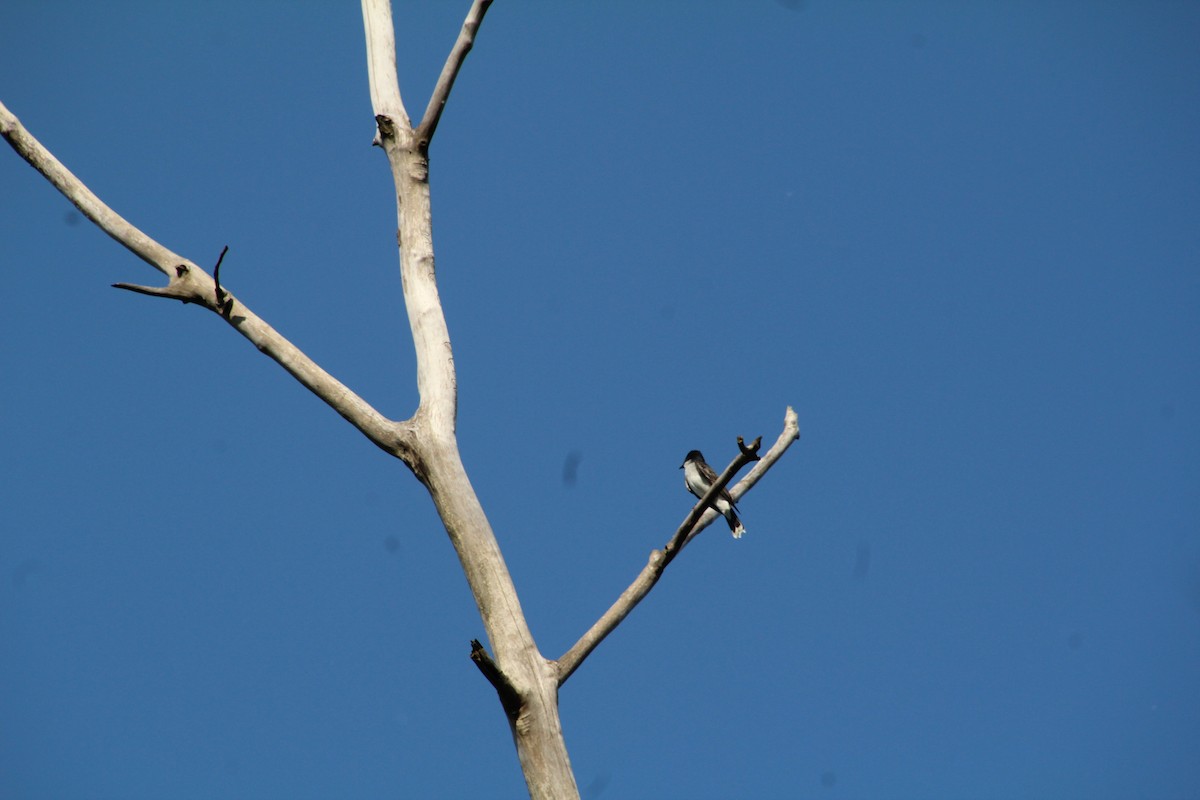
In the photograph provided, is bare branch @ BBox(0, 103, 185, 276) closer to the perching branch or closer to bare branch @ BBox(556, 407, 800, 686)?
the perching branch

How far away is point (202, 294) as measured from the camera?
458 cm

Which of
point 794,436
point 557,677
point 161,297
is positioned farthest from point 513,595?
point 161,297

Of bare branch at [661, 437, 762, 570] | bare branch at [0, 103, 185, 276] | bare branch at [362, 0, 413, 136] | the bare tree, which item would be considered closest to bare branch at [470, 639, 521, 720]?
the bare tree

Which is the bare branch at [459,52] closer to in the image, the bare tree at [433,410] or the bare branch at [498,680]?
the bare tree at [433,410]

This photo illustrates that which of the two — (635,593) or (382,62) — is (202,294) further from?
(635,593)

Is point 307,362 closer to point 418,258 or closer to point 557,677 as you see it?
point 418,258

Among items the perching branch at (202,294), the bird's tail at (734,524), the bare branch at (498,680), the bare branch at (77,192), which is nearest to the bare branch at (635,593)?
the bare branch at (498,680)

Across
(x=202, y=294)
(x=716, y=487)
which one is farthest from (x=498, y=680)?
(x=202, y=294)

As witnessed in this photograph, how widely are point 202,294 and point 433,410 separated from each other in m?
1.21

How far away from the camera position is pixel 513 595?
13.5 feet

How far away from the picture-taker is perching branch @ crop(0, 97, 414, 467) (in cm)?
439

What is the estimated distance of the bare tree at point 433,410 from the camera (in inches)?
155

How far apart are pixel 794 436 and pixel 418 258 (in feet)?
6.65

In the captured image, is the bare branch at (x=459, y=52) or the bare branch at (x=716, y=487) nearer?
the bare branch at (x=716, y=487)
